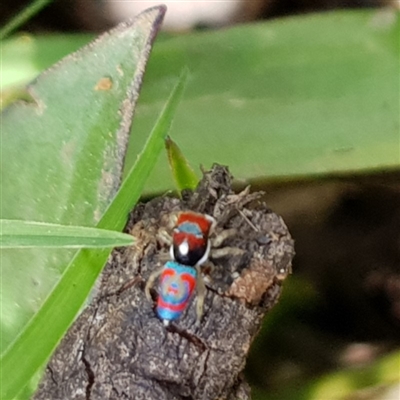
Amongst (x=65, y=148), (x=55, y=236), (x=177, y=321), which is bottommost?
(x=177, y=321)

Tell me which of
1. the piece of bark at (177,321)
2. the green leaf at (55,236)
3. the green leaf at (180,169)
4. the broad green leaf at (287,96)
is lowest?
the piece of bark at (177,321)

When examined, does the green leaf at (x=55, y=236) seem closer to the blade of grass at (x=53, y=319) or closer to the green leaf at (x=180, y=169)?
the blade of grass at (x=53, y=319)

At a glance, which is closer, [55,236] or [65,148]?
A: [55,236]

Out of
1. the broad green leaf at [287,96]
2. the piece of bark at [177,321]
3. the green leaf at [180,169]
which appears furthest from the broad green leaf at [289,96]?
the piece of bark at [177,321]

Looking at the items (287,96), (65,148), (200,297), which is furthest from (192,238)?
(287,96)

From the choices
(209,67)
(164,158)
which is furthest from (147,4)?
(164,158)

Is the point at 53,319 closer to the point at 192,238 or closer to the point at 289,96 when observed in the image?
the point at 192,238
